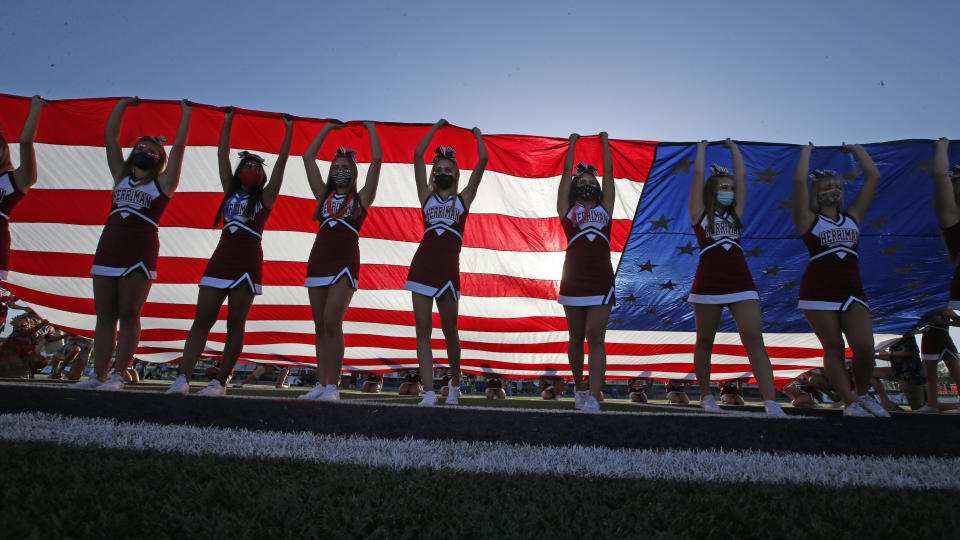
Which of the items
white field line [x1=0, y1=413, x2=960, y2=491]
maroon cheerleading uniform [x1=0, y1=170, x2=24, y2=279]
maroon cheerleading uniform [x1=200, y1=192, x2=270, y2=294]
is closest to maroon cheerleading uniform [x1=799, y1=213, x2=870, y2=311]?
white field line [x1=0, y1=413, x2=960, y2=491]

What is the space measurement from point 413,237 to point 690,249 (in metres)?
2.93

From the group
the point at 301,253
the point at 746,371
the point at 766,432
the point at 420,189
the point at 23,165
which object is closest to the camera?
the point at 766,432

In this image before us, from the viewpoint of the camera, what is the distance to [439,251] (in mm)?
3744

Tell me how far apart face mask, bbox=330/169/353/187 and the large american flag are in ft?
4.93

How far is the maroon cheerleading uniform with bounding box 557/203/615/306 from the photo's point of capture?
12.1 ft

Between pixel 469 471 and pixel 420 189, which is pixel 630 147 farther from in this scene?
pixel 469 471

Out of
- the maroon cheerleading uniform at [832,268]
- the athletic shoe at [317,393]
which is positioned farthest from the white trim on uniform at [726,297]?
the athletic shoe at [317,393]

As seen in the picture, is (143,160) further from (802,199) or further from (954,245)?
(954,245)

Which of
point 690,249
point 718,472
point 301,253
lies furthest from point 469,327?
point 718,472

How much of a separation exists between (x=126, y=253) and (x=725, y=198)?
4296 millimetres

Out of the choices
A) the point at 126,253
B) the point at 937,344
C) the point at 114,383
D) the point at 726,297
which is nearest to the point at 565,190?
the point at 726,297

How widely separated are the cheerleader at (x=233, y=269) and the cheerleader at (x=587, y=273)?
2.25 metres

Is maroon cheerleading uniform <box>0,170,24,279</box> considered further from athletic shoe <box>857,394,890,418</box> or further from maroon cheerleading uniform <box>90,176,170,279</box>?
athletic shoe <box>857,394,890,418</box>

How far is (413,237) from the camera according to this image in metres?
5.55
